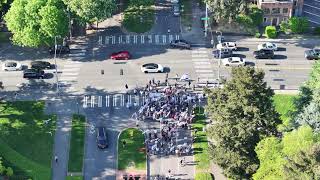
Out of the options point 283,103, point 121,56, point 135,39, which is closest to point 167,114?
point 121,56

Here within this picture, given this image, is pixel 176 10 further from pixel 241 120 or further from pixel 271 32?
pixel 241 120

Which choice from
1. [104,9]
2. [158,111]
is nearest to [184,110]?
[158,111]

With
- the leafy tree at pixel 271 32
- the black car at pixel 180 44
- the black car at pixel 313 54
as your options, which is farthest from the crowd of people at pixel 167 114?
the black car at pixel 313 54

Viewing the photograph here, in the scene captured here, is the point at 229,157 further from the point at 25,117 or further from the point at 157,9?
the point at 157,9

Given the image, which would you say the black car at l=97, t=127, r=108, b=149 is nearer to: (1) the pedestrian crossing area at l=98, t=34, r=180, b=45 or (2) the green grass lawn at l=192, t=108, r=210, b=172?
(2) the green grass lawn at l=192, t=108, r=210, b=172

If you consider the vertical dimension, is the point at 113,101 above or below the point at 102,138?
above

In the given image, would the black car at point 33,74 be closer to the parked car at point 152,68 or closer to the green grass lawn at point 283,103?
the parked car at point 152,68

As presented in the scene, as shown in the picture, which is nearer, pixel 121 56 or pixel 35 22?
pixel 35 22
